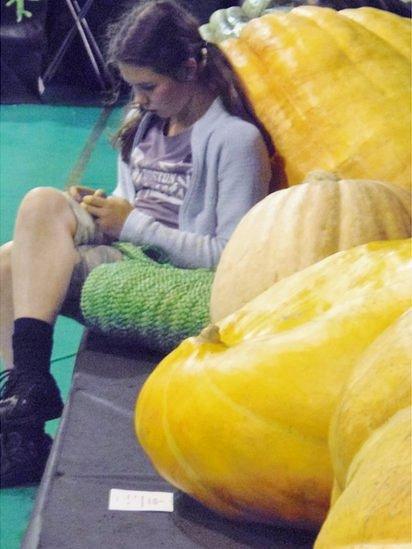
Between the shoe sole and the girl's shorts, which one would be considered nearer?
the shoe sole

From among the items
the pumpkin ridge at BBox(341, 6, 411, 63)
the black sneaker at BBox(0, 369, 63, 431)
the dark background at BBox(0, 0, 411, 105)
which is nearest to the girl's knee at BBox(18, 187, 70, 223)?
the black sneaker at BBox(0, 369, 63, 431)

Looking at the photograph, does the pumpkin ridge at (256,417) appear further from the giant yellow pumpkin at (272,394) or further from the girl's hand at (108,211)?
the girl's hand at (108,211)

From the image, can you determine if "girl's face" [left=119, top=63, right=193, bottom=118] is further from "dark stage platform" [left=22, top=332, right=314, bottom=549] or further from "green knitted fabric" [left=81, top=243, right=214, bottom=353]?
"dark stage platform" [left=22, top=332, right=314, bottom=549]

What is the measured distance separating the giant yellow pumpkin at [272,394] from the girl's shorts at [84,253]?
29.7 inches

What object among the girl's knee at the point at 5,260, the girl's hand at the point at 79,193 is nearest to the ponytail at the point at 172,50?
the girl's hand at the point at 79,193

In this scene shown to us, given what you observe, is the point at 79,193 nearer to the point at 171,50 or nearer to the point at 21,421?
the point at 171,50

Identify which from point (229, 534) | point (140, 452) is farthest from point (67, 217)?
point (229, 534)

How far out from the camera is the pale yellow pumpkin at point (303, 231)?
110 centimetres

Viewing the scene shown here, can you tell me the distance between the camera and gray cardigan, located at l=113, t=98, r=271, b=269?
1.55 metres

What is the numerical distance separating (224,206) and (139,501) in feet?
2.52

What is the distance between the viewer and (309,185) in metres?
1.17

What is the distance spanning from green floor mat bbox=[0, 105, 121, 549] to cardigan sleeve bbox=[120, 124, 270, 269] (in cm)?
40

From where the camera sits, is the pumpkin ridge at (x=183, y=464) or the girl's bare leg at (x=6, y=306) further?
the girl's bare leg at (x=6, y=306)

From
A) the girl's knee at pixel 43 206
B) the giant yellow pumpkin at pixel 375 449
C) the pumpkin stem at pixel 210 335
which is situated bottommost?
the girl's knee at pixel 43 206
